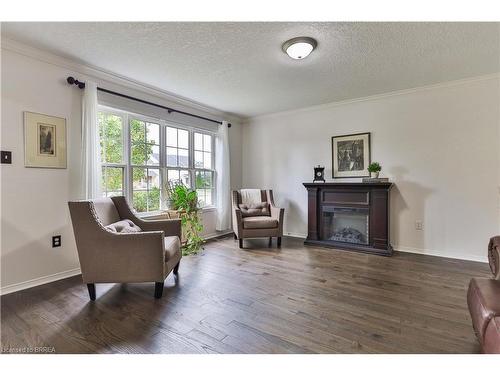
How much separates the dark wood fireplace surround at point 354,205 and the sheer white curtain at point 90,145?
10.0 ft

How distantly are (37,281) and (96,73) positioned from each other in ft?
7.85

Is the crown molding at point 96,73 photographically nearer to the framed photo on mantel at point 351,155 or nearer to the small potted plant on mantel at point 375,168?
the framed photo on mantel at point 351,155

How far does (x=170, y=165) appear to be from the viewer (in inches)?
155

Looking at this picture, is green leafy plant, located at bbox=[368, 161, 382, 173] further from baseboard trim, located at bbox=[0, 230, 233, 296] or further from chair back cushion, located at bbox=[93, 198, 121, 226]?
baseboard trim, located at bbox=[0, 230, 233, 296]

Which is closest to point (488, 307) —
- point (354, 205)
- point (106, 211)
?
point (354, 205)

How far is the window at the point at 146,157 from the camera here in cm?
323

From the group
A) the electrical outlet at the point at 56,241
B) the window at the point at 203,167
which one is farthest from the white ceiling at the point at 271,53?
the electrical outlet at the point at 56,241

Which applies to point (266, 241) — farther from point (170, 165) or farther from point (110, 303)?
point (110, 303)

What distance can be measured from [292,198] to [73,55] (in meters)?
3.75

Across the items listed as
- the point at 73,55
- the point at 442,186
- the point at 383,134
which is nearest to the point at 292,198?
the point at 383,134

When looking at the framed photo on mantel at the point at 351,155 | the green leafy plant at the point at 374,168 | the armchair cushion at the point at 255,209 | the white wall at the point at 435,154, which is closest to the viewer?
the white wall at the point at 435,154

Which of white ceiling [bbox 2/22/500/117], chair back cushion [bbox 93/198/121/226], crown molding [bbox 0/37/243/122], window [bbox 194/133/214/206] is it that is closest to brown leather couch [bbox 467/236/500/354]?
white ceiling [bbox 2/22/500/117]

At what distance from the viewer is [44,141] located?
8.39ft

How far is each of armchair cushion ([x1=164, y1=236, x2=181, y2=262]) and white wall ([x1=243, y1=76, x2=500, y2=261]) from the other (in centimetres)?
275
